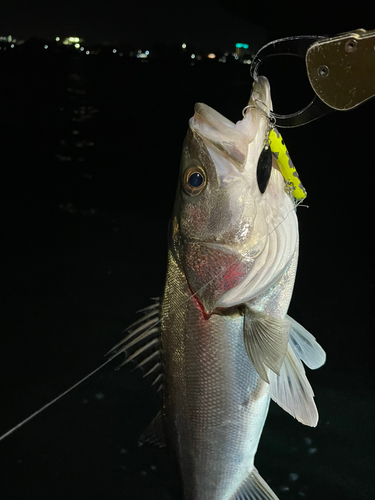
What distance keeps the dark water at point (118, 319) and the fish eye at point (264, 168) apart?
89cm

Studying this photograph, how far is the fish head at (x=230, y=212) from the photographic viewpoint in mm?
1176

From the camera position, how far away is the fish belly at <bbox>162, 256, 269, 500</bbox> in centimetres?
141

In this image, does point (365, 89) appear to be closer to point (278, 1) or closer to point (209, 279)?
point (209, 279)

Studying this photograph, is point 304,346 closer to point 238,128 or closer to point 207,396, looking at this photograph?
point 207,396

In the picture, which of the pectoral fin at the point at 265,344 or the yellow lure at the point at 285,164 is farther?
the pectoral fin at the point at 265,344

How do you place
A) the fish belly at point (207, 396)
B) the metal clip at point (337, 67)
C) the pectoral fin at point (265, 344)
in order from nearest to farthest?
the metal clip at point (337, 67)
the pectoral fin at point (265, 344)
the fish belly at point (207, 396)

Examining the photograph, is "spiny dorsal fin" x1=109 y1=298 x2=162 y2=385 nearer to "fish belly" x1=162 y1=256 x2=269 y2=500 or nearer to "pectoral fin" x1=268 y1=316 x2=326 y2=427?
"fish belly" x1=162 y1=256 x2=269 y2=500

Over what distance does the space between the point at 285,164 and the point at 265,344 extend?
51cm

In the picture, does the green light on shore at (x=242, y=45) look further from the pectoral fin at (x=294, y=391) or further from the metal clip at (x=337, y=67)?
the pectoral fin at (x=294, y=391)

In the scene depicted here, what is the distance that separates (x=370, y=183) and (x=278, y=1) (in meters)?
6.07

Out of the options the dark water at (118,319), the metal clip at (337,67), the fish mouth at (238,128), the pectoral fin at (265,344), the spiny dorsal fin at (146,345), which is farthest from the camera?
the dark water at (118,319)

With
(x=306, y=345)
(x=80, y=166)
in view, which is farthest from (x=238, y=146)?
(x=80, y=166)

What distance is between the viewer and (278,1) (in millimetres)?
4324

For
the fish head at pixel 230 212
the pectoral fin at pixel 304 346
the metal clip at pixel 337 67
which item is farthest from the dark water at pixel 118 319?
the metal clip at pixel 337 67
